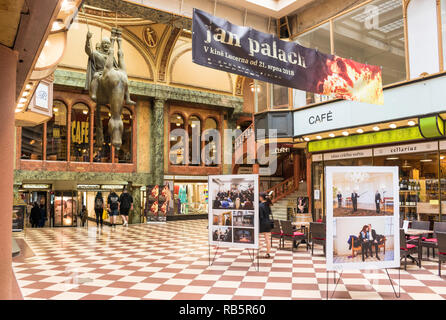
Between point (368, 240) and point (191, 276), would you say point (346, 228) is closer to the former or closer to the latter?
point (368, 240)

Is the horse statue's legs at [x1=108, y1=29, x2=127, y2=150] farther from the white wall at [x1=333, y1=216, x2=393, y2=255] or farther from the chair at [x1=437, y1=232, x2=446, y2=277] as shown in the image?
the chair at [x1=437, y1=232, x2=446, y2=277]

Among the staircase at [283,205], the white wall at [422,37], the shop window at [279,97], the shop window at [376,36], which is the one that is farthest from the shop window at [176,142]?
the white wall at [422,37]

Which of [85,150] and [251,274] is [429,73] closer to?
[251,274]

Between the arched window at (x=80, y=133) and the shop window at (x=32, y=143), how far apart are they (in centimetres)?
141

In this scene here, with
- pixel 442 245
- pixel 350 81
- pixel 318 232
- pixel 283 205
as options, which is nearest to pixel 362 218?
pixel 442 245

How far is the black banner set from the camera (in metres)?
5.37

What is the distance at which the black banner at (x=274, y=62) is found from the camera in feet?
17.6

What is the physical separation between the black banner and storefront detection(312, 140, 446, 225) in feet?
10.9

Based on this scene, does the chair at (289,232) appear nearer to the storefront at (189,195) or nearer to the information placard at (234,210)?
the information placard at (234,210)

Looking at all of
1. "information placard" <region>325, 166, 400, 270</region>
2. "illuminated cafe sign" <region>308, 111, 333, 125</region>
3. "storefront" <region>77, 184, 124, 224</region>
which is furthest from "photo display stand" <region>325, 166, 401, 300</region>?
"storefront" <region>77, 184, 124, 224</region>

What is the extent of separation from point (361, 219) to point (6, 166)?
435 centimetres

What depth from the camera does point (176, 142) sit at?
20656mm

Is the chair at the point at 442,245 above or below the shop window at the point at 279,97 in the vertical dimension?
below
